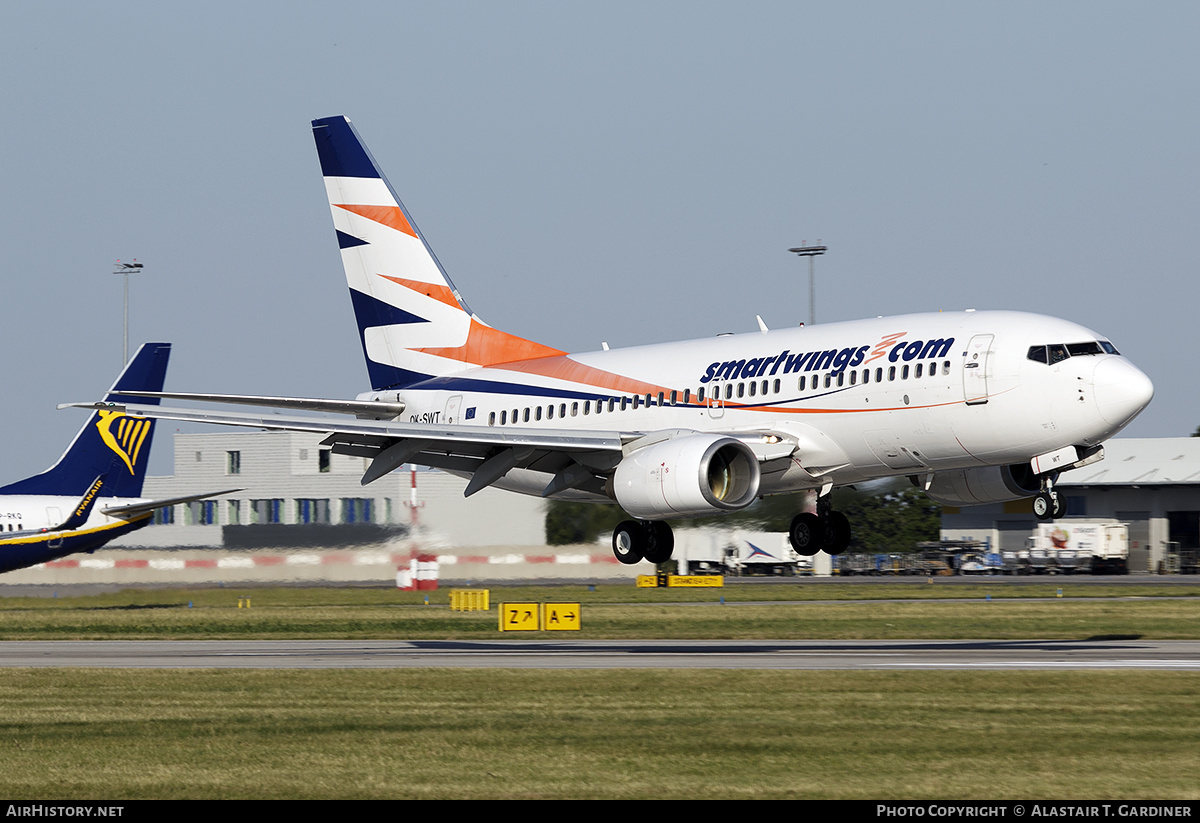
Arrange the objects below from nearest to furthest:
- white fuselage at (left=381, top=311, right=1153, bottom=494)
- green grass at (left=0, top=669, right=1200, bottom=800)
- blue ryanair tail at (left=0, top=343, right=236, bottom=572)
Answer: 1. green grass at (left=0, top=669, right=1200, bottom=800)
2. white fuselage at (left=381, top=311, right=1153, bottom=494)
3. blue ryanair tail at (left=0, top=343, right=236, bottom=572)

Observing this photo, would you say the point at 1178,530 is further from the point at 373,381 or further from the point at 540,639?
the point at 373,381

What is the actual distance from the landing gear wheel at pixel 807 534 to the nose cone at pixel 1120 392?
9.00 meters

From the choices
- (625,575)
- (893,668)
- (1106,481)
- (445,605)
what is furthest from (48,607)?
(1106,481)

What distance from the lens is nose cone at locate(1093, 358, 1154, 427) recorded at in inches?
1161

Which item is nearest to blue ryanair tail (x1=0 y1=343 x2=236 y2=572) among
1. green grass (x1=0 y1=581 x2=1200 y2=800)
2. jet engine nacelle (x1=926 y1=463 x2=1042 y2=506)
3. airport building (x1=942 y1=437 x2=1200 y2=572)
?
green grass (x1=0 y1=581 x2=1200 y2=800)

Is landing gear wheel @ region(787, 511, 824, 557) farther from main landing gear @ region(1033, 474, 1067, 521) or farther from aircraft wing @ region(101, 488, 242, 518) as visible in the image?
aircraft wing @ region(101, 488, 242, 518)

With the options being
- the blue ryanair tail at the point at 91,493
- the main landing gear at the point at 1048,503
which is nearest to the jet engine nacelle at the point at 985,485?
the main landing gear at the point at 1048,503

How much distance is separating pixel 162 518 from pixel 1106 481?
5882 centimetres

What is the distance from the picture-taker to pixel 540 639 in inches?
1937

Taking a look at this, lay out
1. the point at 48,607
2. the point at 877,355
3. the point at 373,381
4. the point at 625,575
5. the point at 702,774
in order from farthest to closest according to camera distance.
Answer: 1. the point at 625,575
2. the point at 48,607
3. the point at 373,381
4. the point at 877,355
5. the point at 702,774

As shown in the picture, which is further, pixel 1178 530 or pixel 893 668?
pixel 1178 530

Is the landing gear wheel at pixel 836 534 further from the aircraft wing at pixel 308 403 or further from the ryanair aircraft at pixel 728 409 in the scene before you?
the aircraft wing at pixel 308 403

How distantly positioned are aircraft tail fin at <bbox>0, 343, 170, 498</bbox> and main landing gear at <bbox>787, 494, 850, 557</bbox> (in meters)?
37.0

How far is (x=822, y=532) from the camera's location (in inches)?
1458
